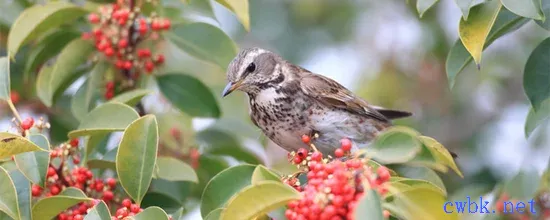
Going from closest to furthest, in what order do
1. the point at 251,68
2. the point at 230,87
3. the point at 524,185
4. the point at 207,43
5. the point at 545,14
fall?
the point at 545,14 < the point at 524,185 < the point at 207,43 < the point at 230,87 < the point at 251,68

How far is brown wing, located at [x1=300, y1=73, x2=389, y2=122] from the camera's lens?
5.50 m

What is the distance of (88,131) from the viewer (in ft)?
13.1

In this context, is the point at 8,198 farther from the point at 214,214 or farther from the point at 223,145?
the point at 223,145

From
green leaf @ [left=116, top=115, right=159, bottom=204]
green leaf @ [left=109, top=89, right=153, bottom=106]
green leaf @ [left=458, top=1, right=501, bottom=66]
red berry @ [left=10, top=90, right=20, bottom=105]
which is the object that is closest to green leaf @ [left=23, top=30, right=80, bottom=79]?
red berry @ [left=10, top=90, right=20, bottom=105]

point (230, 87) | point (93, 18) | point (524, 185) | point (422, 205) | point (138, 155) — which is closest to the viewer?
point (422, 205)

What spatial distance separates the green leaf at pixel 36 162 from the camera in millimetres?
3705

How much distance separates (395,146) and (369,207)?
47 centimetres

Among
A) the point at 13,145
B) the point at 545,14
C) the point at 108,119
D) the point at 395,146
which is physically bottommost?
the point at 108,119

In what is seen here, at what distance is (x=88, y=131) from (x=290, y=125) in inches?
60.8

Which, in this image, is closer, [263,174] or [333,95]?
[263,174]

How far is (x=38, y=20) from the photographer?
4.80m

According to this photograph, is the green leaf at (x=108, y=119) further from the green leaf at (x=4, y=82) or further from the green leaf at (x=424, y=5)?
the green leaf at (x=424, y=5)

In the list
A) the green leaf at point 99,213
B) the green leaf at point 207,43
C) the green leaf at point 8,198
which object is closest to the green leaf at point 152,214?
the green leaf at point 99,213

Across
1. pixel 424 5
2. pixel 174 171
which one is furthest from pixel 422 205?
pixel 174 171
